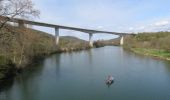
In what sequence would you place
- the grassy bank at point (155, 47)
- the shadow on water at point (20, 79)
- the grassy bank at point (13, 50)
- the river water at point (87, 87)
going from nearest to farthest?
the grassy bank at point (13, 50), the river water at point (87, 87), the shadow on water at point (20, 79), the grassy bank at point (155, 47)

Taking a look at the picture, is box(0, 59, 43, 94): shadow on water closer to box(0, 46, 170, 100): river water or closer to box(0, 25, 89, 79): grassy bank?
box(0, 46, 170, 100): river water

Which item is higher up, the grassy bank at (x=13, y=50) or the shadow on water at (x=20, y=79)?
the grassy bank at (x=13, y=50)

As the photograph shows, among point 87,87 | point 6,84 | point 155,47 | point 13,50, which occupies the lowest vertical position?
point 87,87

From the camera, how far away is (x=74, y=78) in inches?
1727

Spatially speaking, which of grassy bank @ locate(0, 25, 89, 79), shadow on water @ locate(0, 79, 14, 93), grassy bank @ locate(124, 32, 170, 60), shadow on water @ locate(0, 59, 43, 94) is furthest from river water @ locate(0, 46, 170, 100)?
grassy bank @ locate(124, 32, 170, 60)

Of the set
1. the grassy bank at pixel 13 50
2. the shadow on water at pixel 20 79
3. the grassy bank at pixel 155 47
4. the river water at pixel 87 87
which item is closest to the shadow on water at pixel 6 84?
the shadow on water at pixel 20 79

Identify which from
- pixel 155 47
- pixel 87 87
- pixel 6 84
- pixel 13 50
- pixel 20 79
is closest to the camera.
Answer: pixel 87 87

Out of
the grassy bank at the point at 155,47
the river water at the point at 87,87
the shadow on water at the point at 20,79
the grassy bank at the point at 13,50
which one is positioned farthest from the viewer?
the grassy bank at the point at 155,47

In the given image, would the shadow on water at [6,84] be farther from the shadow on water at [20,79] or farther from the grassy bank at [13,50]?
the grassy bank at [13,50]

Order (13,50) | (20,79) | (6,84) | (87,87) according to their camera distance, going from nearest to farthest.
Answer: (87,87) < (6,84) < (20,79) < (13,50)

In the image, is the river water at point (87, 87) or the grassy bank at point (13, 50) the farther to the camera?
the river water at point (87, 87)

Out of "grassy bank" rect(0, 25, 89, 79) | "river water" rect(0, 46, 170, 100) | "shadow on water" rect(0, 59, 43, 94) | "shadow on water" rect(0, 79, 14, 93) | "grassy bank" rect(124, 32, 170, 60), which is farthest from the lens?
"grassy bank" rect(124, 32, 170, 60)

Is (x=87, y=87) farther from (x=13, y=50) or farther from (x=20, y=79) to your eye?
(x=13, y=50)

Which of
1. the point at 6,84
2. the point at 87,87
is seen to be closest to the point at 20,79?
the point at 6,84
